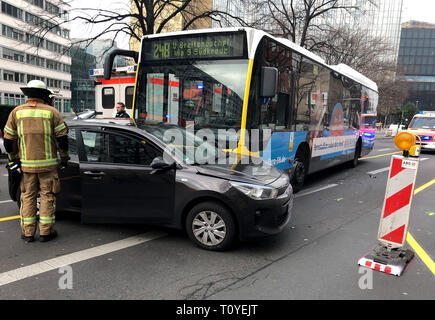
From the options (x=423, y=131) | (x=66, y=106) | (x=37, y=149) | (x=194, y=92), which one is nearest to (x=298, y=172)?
(x=194, y=92)

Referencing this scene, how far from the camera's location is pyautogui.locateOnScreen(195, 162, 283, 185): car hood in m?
4.22

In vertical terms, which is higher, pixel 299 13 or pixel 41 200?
pixel 299 13

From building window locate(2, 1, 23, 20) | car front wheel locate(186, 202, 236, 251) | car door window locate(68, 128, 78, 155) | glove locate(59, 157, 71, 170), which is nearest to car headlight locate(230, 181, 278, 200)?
car front wheel locate(186, 202, 236, 251)

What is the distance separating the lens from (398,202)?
4027 mm

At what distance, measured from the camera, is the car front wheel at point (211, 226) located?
4.12 m

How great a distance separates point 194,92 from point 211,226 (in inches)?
114

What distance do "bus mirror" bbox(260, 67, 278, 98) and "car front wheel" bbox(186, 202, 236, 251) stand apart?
225 centimetres

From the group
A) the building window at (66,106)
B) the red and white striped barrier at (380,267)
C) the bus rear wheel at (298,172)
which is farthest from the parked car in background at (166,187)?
the building window at (66,106)

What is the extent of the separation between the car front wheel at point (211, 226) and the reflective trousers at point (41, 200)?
5.85 ft

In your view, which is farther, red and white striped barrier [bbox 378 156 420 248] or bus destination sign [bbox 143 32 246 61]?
bus destination sign [bbox 143 32 246 61]

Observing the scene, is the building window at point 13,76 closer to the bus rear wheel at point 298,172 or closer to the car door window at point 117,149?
the bus rear wheel at point 298,172

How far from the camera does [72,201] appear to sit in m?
4.82
